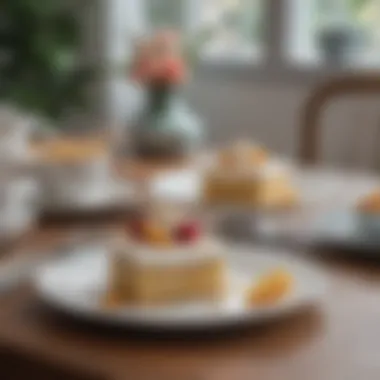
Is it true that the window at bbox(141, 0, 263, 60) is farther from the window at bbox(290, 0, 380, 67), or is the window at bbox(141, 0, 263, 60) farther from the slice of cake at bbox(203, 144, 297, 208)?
the slice of cake at bbox(203, 144, 297, 208)

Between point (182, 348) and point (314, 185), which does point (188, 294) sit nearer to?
point (182, 348)

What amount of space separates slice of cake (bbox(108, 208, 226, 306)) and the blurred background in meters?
1.98

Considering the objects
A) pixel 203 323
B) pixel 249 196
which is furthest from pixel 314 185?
pixel 203 323

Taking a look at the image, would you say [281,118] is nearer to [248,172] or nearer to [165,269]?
[248,172]

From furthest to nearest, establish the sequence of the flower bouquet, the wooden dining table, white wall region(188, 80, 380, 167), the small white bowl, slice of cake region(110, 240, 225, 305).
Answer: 1. white wall region(188, 80, 380, 167)
2. the flower bouquet
3. the small white bowl
4. slice of cake region(110, 240, 225, 305)
5. the wooden dining table

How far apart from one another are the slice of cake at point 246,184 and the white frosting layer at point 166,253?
511mm

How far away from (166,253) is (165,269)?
0.02m

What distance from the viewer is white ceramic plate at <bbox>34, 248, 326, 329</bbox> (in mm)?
998

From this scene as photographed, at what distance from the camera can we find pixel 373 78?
91.6 inches

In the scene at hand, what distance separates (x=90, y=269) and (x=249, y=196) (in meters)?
0.48

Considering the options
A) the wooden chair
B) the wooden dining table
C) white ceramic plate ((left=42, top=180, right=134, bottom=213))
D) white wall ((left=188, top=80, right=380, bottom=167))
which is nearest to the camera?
→ the wooden dining table

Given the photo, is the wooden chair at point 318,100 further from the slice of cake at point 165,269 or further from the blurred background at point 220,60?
the slice of cake at point 165,269

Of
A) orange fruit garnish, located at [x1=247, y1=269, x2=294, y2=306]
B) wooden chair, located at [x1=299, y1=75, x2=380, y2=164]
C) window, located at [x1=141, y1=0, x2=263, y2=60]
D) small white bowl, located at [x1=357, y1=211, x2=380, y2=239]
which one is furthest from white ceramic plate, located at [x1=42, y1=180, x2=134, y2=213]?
window, located at [x1=141, y1=0, x2=263, y2=60]

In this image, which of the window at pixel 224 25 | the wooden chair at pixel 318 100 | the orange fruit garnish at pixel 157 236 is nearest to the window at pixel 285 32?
the window at pixel 224 25
